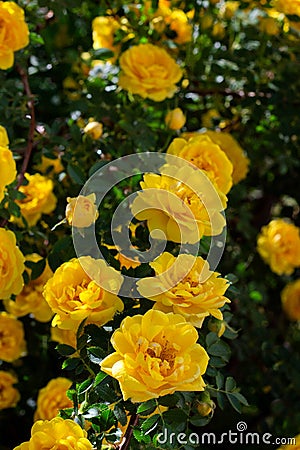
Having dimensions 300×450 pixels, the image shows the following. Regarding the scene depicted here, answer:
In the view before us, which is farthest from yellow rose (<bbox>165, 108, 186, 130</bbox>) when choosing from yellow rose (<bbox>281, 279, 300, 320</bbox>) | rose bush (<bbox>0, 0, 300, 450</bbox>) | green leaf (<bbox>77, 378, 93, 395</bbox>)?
yellow rose (<bbox>281, 279, 300, 320</bbox>)

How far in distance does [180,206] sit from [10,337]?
1.54 feet

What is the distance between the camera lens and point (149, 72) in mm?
1295

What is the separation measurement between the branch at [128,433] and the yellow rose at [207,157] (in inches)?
14.8

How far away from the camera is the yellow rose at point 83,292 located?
902 millimetres

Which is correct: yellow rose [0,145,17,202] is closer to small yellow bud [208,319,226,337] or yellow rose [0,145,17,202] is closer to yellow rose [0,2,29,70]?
yellow rose [0,2,29,70]

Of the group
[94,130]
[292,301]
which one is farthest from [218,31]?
[292,301]

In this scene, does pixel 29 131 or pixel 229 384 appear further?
pixel 29 131

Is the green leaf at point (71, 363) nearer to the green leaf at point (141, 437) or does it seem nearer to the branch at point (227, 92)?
the green leaf at point (141, 437)

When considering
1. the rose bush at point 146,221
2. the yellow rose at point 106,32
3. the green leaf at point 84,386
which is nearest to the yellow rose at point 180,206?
the rose bush at point 146,221

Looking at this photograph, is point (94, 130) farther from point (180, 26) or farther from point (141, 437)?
point (141, 437)

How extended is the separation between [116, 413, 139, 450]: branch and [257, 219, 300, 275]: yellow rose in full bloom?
33.5 inches

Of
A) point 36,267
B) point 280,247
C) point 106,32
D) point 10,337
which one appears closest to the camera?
point 36,267

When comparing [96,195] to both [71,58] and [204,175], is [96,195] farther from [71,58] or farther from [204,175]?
[71,58]

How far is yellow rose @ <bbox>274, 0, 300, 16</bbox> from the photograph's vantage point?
1.40 m
